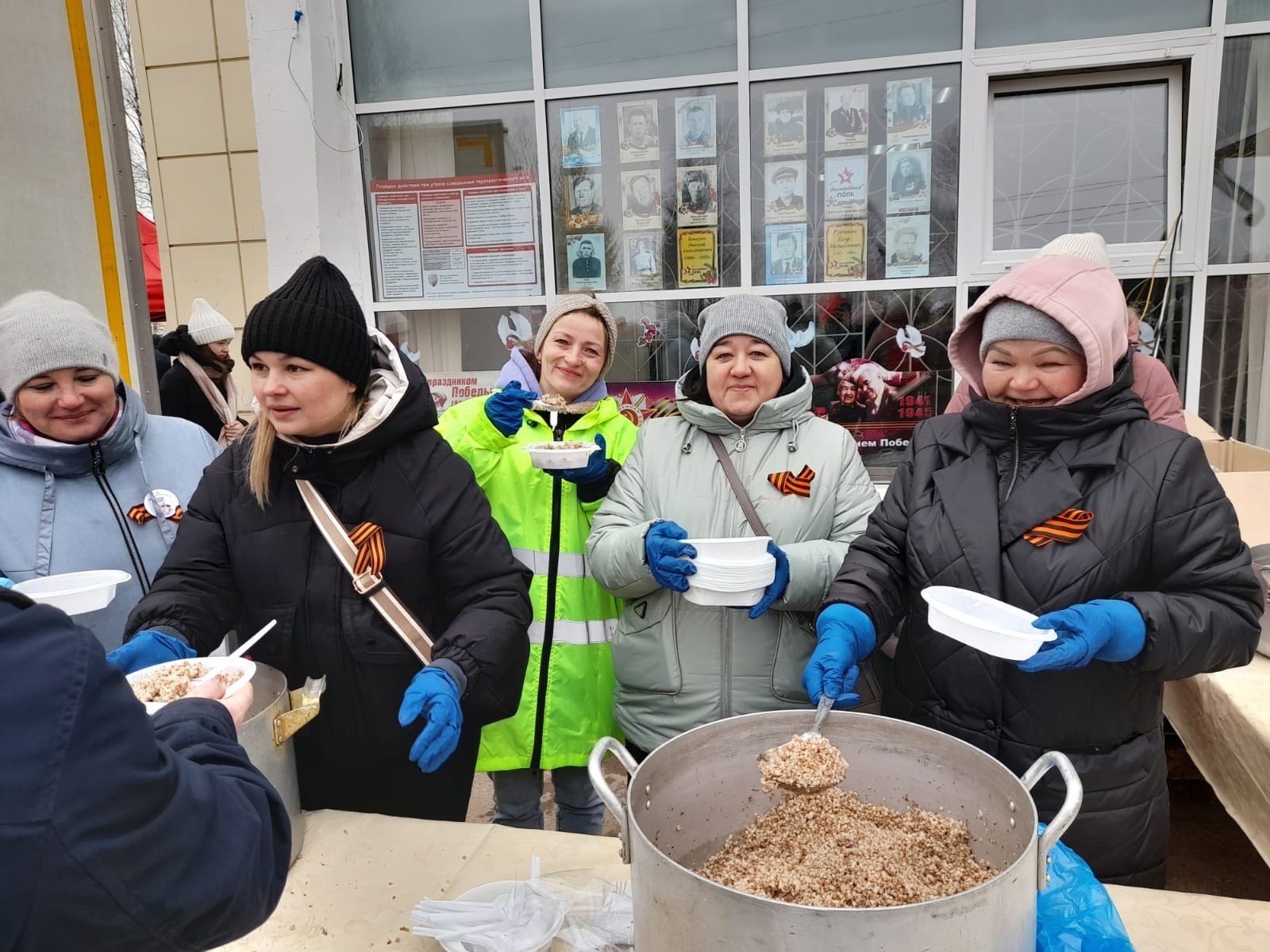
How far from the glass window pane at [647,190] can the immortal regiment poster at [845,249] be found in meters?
0.54

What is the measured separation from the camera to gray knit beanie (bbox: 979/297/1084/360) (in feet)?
5.45

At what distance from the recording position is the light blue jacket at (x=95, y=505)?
2057 mm

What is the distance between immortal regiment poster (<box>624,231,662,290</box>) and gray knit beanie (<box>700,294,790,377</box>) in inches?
98.4

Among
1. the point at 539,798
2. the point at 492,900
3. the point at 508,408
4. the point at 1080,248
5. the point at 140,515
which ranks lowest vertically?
the point at 539,798

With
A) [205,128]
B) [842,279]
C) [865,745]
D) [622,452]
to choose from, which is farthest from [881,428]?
[205,128]

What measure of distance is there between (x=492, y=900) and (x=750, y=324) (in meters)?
1.59

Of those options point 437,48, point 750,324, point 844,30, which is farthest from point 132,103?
point 750,324

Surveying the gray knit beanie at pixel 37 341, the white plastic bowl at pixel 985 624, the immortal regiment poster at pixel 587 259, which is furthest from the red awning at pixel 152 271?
the white plastic bowl at pixel 985 624

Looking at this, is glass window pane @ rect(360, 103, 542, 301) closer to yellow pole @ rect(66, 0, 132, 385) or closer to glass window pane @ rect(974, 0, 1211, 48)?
yellow pole @ rect(66, 0, 132, 385)

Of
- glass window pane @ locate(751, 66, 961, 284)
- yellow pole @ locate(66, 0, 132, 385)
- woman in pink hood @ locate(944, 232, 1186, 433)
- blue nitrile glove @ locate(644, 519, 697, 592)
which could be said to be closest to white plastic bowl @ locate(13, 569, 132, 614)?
blue nitrile glove @ locate(644, 519, 697, 592)

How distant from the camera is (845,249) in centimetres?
449

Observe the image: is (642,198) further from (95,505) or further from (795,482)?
(95,505)

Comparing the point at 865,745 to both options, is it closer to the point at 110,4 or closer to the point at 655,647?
→ the point at 655,647

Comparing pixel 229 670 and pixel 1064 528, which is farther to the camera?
pixel 1064 528
